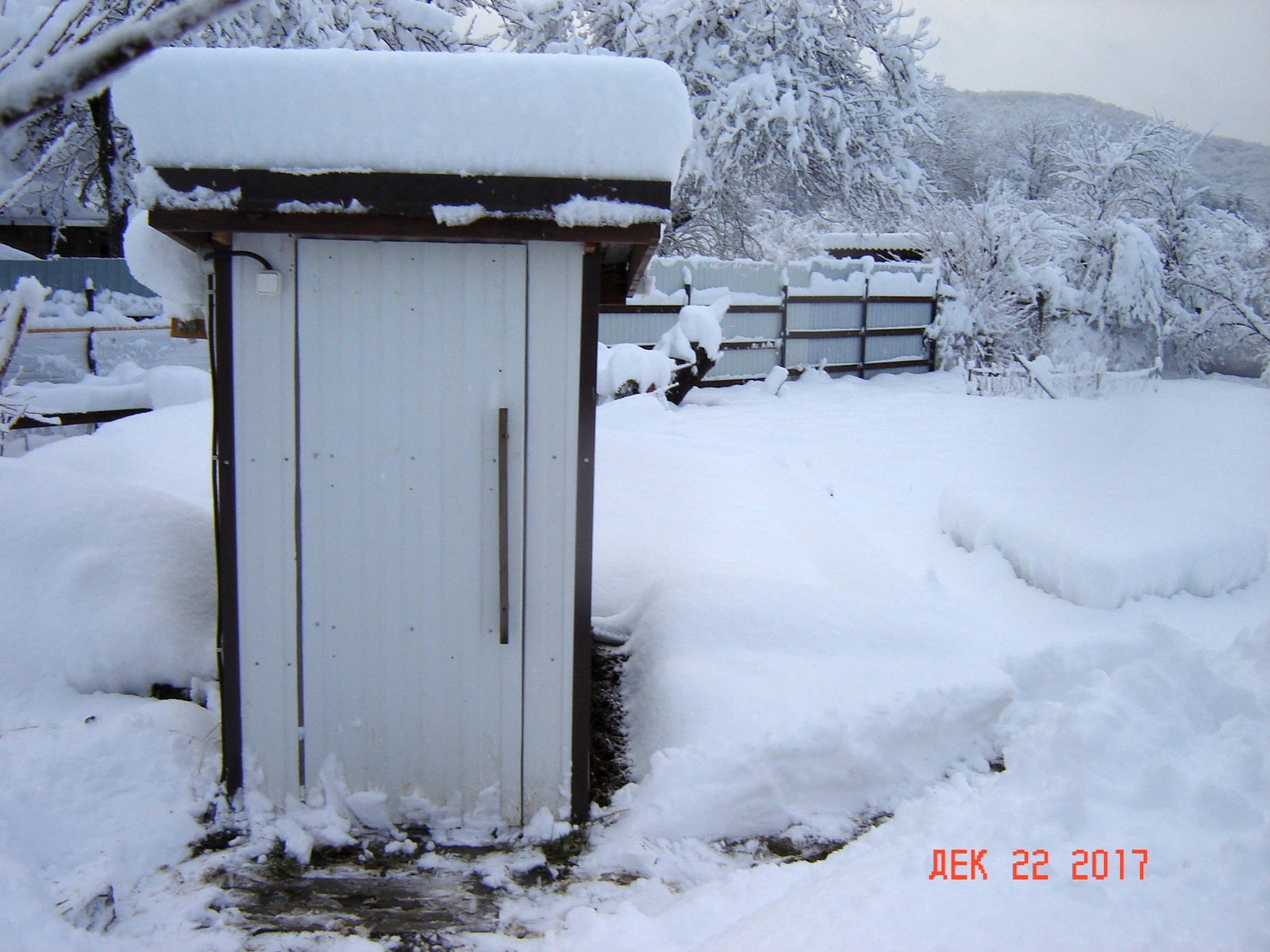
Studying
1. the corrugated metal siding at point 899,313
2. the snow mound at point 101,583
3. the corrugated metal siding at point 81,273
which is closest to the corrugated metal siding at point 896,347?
the corrugated metal siding at point 899,313

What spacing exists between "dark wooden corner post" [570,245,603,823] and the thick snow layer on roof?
1.31ft

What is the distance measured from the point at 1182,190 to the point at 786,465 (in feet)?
58.1

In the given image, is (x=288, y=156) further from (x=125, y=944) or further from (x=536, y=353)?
(x=125, y=944)

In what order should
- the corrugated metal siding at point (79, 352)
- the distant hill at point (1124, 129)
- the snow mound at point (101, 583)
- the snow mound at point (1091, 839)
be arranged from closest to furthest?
the snow mound at point (1091, 839) < the snow mound at point (101, 583) < the corrugated metal siding at point (79, 352) < the distant hill at point (1124, 129)

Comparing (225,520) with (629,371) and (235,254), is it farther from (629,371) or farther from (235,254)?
(629,371)

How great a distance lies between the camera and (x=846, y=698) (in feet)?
11.1

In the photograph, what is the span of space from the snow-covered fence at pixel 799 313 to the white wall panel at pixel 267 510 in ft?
31.9

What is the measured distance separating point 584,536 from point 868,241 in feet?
90.2

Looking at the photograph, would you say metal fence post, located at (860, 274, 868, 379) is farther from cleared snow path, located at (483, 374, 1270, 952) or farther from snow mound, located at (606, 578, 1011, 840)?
snow mound, located at (606, 578, 1011, 840)

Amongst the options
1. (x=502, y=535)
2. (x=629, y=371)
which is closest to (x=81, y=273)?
(x=629, y=371)

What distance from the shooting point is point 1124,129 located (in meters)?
21.7

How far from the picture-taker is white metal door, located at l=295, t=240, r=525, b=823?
2863mm

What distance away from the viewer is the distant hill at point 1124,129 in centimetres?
2378

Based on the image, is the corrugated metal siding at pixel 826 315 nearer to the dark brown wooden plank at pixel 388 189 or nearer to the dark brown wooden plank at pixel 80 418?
the dark brown wooden plank at pixel 80 418
